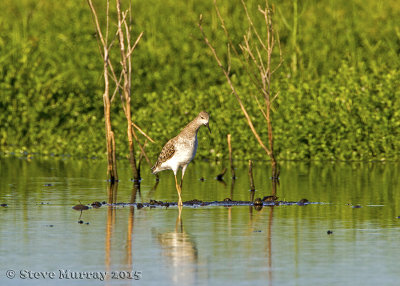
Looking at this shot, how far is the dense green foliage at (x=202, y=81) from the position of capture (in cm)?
2756

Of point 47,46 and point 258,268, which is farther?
point 47,46

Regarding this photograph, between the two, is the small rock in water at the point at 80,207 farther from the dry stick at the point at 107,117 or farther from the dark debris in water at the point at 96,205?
the dry stick at the point at 107,117

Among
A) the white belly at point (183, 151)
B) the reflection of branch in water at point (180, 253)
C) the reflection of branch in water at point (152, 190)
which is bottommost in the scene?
the reflection of branch in water at point (180, 253)

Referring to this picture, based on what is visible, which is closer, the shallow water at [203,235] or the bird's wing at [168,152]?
the shallow water at [203,235]

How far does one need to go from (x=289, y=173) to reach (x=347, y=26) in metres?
12.7

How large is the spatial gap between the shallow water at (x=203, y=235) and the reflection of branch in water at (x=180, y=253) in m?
0.01

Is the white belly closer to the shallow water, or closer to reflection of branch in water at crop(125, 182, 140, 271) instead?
the shallow water

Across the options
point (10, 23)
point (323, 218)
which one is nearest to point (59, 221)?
point (323, 218)

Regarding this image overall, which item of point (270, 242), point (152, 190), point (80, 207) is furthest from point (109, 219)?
point (152, 190)

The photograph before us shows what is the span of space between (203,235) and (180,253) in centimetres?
148

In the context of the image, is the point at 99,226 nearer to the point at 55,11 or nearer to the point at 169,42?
the point at 169,42

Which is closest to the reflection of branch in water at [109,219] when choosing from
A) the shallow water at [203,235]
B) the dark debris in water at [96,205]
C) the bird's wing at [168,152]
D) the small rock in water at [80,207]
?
the shallow water at [203,235]

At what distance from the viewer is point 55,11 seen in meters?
39.2

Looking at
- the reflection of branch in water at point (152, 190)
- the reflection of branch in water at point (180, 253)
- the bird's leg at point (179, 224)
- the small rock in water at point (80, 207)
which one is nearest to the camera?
the reflection of branch in water at point (180, 253)
